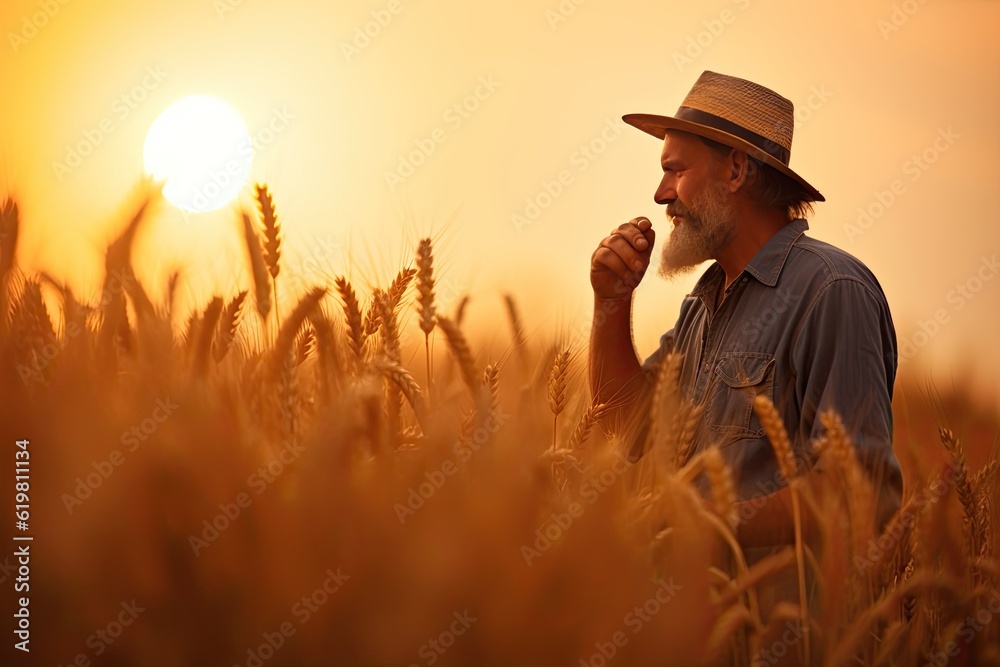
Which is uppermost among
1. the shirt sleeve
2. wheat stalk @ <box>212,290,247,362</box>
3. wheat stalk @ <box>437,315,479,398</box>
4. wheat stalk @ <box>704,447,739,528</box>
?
the shirt sleeve

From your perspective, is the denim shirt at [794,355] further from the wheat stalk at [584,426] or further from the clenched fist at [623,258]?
the wheat stalk at [584,426]

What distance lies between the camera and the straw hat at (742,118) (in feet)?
8.07

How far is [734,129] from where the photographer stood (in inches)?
97.7

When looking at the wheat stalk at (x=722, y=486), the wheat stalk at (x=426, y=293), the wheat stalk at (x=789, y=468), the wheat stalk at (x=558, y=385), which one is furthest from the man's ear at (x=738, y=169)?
the wheat stalk at (x=722, y=486)

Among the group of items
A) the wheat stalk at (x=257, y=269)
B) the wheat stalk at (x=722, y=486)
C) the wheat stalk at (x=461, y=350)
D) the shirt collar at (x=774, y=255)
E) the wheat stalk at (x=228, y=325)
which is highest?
the shirt collar at (x=774, y=255)

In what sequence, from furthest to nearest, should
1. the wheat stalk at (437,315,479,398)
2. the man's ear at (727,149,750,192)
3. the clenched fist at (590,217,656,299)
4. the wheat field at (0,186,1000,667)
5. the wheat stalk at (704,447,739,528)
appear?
1. the man's ear at (727,149,750,192)
2. the clenched fist at (590,217,656,299)
3. the wheat stalk at (437,315,479,398)
4. the wheat stalk at (704,447,739,528)
5. the wheat field at (0,186,1000,667)

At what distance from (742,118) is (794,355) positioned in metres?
0.82

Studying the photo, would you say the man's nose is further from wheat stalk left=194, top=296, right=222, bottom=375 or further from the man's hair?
wheat stalk left=194, top=296, right=222, bottom=375

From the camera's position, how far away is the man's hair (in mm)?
2562

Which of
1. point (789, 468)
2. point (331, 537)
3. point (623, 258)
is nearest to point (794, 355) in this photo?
point (623, 258)

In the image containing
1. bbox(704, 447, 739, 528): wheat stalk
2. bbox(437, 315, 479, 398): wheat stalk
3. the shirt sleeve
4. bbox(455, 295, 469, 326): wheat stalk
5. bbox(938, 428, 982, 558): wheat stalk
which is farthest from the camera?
the shirt sleeve

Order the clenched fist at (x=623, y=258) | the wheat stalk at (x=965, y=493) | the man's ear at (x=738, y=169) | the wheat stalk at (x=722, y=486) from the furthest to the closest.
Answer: the man's ear at (x=738, y=169), the clenched fist at (x=623, y=258), the wheat stalk at (x=965, y=493), the wheat stalk at (x=722, y=486)

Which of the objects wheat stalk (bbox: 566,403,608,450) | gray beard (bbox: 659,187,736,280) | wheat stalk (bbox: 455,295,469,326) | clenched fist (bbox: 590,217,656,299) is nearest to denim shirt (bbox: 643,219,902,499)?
gray beard (bbox: 659,187,736,280)

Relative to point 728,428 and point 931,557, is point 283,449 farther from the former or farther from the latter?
point 728,428
